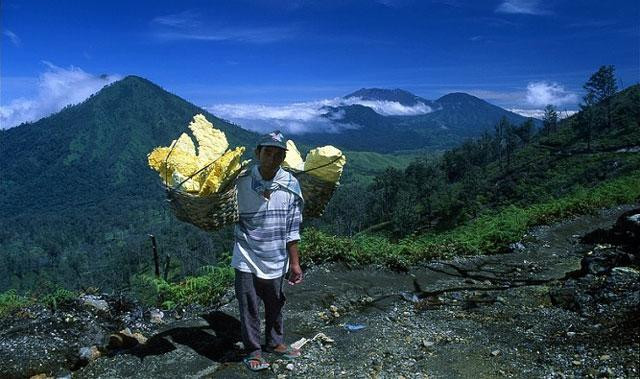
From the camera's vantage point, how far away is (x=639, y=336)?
445cm

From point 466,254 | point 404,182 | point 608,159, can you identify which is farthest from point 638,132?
point 466,254

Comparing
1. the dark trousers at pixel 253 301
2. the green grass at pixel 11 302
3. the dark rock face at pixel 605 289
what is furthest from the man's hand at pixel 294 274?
the green grass at pixel 11 302

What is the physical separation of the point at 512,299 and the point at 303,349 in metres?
3.63

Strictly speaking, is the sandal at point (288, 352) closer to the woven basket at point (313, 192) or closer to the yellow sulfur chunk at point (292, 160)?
the woven basket at point (313, 192)

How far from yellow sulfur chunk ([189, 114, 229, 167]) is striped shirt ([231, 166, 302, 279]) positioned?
34 cm

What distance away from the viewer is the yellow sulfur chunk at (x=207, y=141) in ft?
14.0

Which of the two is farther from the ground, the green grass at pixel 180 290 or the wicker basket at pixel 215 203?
the wicker basket at pixel 215 203

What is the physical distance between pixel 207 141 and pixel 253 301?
165 centimetres

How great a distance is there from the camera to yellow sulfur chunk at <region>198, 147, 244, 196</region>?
4.11m

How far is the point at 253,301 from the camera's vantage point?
4.68 m

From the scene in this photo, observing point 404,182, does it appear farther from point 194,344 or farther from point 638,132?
point 194,344

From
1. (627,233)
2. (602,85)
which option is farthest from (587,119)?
(627,233)

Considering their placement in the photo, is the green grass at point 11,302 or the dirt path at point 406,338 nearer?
the dirt path at point 406,338

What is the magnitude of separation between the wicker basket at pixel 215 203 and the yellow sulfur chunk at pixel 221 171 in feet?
0.21
